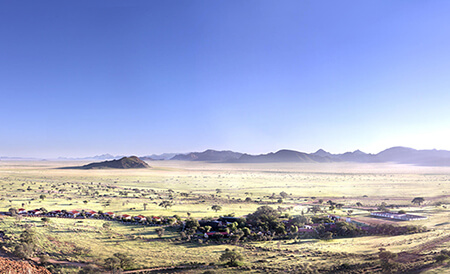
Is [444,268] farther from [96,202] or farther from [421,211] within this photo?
[96,202]

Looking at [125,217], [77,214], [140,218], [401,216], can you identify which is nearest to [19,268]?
[140,218]

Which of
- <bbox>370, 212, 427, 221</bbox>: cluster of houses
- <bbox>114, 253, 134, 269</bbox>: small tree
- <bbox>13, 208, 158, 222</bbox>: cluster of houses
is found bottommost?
<bbox>370, 212, 427, 221</bbox>: cluster of houses

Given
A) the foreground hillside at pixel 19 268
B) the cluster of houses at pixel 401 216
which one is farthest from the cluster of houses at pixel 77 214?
the cluster of houses at pixel 401 216

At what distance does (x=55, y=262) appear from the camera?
2220cm

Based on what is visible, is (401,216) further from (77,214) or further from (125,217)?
(77,214)

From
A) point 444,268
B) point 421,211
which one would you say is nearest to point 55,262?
point 444,268

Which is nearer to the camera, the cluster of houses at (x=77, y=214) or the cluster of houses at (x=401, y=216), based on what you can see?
the cluster of houses at (x=77, y=214)

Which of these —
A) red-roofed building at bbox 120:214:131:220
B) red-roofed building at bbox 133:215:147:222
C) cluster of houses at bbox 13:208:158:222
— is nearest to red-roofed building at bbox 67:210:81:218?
cluster of houses at bbox 13:208:158:222

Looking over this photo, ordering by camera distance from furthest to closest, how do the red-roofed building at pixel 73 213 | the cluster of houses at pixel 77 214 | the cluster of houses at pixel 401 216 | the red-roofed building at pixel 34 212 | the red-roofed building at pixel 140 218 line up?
the cluster of houses at pixel 401 216
the red-roofed building at pixel 73 213
the red-roofed building at pixel 34 212
the cluster of houses at pixel 77 214
the red-roofed building at pixel 140 218

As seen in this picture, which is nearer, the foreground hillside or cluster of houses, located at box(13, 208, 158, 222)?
the foreground hillside

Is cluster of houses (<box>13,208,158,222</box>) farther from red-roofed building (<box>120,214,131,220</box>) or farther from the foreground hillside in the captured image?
the foreground hillside

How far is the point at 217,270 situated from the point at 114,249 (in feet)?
34.4

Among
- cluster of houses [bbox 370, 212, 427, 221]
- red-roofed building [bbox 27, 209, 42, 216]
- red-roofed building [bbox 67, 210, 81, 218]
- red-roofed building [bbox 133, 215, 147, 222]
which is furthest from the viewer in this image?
cluster of houses [bbox 370, 212, 427, 221]

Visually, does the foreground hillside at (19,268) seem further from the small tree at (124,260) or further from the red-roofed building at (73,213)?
the red-roofed building at (73,213)
